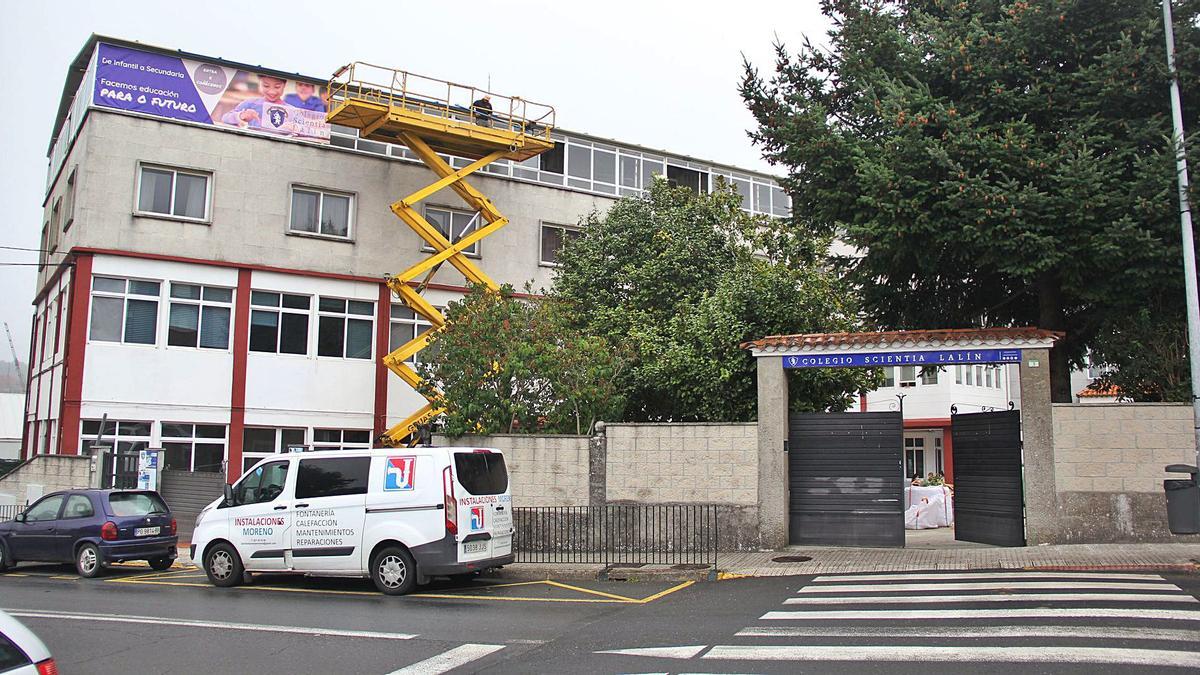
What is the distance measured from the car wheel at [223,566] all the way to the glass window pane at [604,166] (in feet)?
68.5

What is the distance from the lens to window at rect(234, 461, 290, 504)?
1449 cm

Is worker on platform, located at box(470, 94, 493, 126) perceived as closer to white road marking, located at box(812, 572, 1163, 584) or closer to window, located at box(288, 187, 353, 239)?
window, located at box(288, 187, 353, 239)

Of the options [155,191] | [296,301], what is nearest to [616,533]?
[296,301]

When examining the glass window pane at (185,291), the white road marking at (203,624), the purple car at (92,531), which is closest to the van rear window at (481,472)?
the white road marking at (203,624)

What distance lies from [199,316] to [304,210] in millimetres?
4231

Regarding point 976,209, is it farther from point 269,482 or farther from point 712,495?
point 269,482

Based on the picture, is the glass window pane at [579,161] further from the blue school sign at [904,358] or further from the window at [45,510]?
the window at [45,510]

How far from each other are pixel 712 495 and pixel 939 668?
29.3 ft

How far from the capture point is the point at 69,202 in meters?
27.6

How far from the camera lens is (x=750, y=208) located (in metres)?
36.6

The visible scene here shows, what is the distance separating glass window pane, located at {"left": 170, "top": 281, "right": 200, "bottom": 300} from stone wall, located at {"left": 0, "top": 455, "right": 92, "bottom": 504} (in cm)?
522

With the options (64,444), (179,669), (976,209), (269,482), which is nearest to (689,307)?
(976,209)

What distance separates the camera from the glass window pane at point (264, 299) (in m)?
27.0

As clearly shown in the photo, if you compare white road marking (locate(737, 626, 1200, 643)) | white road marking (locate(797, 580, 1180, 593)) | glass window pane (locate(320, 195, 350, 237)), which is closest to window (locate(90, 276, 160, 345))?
glass window pane (locate(320, 195, 350, 237))
